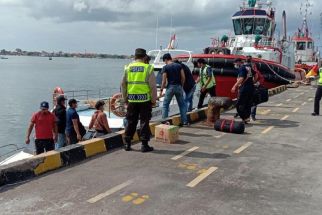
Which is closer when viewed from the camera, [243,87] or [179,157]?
[179,157]

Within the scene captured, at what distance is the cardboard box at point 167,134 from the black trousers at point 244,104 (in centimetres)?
319

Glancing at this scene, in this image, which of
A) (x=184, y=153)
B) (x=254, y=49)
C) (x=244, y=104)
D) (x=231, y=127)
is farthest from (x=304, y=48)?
(x=184, y=153)

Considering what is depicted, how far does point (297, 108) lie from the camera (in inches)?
626

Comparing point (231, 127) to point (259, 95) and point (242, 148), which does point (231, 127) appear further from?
point (259, 95)

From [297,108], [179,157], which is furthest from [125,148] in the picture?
[297,108]

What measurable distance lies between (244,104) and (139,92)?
4623mm

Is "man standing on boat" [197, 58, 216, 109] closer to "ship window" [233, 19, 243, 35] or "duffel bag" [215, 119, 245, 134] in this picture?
"duffel bag" [215, 119, 245, 134]

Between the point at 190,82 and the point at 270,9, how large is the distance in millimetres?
18955

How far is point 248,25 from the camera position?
27.5 meters

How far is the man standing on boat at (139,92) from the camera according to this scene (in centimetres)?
748

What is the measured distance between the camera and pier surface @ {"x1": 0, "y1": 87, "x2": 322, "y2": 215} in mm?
5008

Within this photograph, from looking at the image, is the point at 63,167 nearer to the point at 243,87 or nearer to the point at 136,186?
the point at 136,186

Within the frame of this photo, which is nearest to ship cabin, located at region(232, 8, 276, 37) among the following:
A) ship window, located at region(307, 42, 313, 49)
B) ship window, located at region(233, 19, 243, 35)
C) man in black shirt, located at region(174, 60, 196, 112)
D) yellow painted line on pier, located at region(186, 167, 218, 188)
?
ship window, located at region(233, 19, 243, 35)

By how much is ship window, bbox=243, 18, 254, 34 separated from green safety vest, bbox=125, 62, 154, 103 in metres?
21.4
